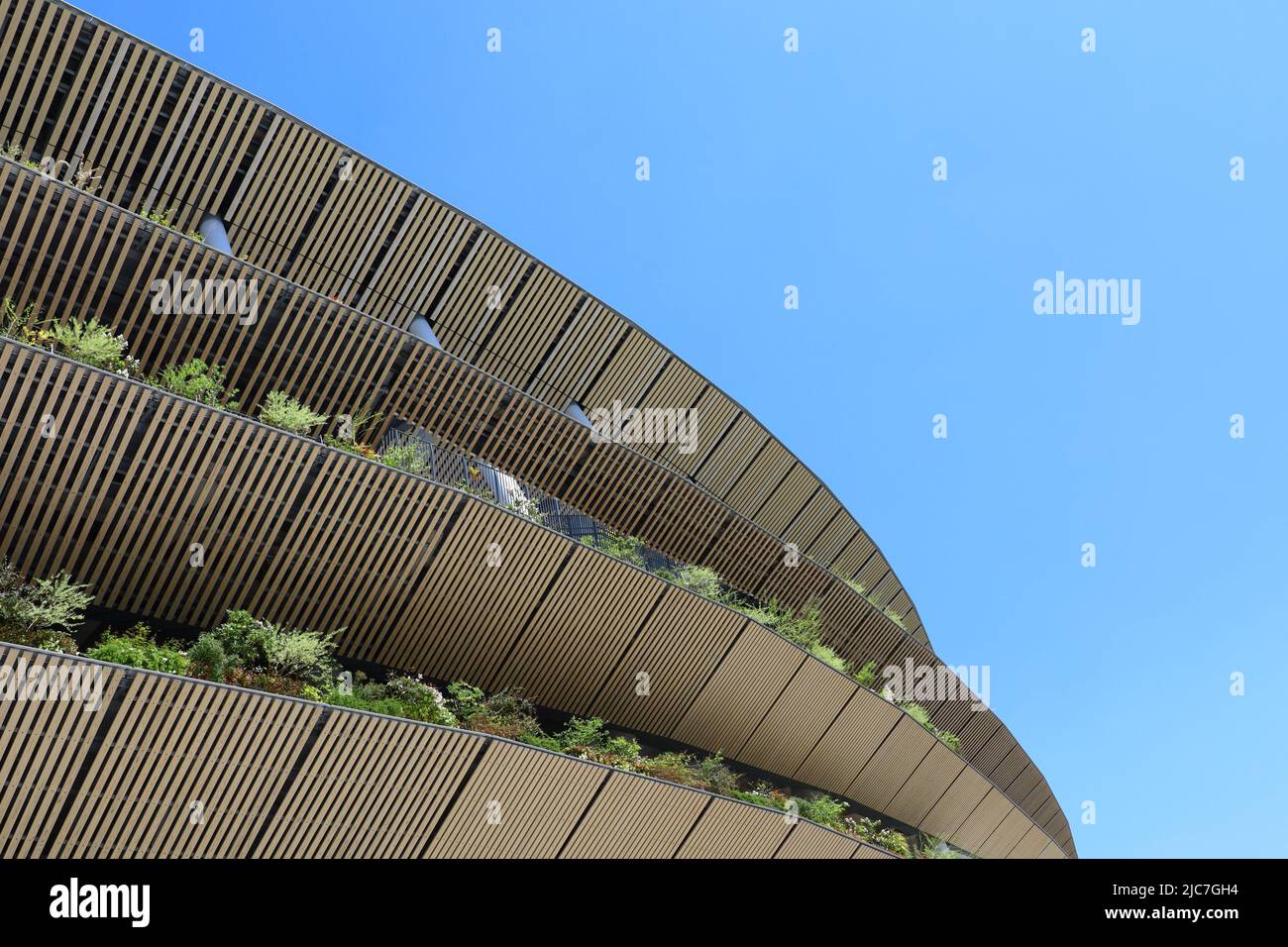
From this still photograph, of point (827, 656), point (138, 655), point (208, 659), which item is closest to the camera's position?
point (138, 655)

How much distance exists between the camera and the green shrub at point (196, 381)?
36.2 ft

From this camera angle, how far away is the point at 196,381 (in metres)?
11.1

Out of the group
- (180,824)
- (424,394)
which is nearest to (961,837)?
(424,394)

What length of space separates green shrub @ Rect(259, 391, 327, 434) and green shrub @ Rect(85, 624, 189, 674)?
8.50 ft

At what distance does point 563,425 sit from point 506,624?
305 centimetres

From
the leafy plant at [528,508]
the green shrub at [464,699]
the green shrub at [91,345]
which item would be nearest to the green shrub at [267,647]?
the green shrub at [464,699]

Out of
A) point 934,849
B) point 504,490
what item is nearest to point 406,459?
point 504,490

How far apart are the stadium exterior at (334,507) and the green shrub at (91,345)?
0.51 m

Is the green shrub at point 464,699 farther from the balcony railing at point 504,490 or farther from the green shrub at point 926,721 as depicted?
the green shrub at point 926,721

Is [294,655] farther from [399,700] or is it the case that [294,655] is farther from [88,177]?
[88,177]

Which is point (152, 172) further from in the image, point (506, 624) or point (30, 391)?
point (506, 624)

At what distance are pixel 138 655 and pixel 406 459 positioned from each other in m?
4.03

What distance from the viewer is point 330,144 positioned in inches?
534

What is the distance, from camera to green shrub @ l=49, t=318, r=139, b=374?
10312 mm
